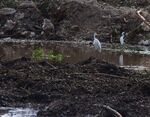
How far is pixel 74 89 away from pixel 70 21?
16.4 meters

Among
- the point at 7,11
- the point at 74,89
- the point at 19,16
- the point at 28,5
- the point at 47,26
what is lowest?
the point at 74,89

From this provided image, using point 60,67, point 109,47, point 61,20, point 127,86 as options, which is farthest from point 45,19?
point 127,86

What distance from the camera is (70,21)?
29.0m

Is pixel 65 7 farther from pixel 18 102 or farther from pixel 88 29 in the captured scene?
pixel 18 102

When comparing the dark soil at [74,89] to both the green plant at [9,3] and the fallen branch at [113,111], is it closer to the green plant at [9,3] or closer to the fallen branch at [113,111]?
the fallen branch at [113,111]

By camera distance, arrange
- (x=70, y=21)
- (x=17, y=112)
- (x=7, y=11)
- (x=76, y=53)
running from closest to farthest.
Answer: (x=17, y=112) < (x=76, y=53) < (x=70, y=21) < (x=7, y=11)

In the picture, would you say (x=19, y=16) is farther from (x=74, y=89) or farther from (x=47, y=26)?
(x=74, y=89)

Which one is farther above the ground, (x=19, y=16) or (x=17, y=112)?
(x=19, y=16)

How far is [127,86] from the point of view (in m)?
13.1

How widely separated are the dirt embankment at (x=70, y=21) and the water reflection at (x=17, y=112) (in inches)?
594

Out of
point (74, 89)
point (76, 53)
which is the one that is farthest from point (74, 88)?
point (76, 53)

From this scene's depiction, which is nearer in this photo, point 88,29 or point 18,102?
point 18,102

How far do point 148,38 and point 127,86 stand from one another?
44.3ft

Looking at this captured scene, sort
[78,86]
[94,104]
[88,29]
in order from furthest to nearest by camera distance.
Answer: [88,29]
[78,86]
[94,104]
